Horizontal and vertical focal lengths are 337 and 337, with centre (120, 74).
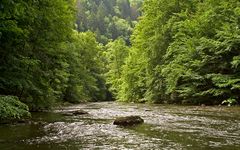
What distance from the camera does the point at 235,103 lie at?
25312mm

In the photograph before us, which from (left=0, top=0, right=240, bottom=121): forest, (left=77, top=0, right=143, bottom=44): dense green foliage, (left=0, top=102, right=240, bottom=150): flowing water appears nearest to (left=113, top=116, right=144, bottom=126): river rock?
(left=0, top=102, right=240, bottom=150): flowing water

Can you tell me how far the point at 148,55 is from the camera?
39.8 m

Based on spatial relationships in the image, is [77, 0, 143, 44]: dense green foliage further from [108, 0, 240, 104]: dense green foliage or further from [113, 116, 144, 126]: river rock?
[113, 116, 144, 126]: river rock

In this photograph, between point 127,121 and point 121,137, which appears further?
point 127,121

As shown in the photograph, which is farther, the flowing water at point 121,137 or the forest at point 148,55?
the forest at point 148,55

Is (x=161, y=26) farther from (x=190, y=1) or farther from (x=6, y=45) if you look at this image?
(x=6, y=45)

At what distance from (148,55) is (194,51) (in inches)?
438

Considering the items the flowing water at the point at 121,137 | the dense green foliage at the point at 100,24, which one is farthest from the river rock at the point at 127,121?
the dense green foliage at the point at 100,24

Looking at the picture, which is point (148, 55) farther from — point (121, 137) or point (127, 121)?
point (121, 137)

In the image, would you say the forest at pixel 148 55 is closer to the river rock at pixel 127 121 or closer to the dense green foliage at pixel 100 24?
the river rock at pixel 127 121

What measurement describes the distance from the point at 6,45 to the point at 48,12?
5.61 m

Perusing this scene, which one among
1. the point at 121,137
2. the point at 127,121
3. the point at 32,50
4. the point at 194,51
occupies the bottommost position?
the point at 121,137

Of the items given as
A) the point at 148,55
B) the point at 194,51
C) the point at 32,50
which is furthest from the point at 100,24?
the point at 32,50

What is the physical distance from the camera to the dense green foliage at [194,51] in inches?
1017
